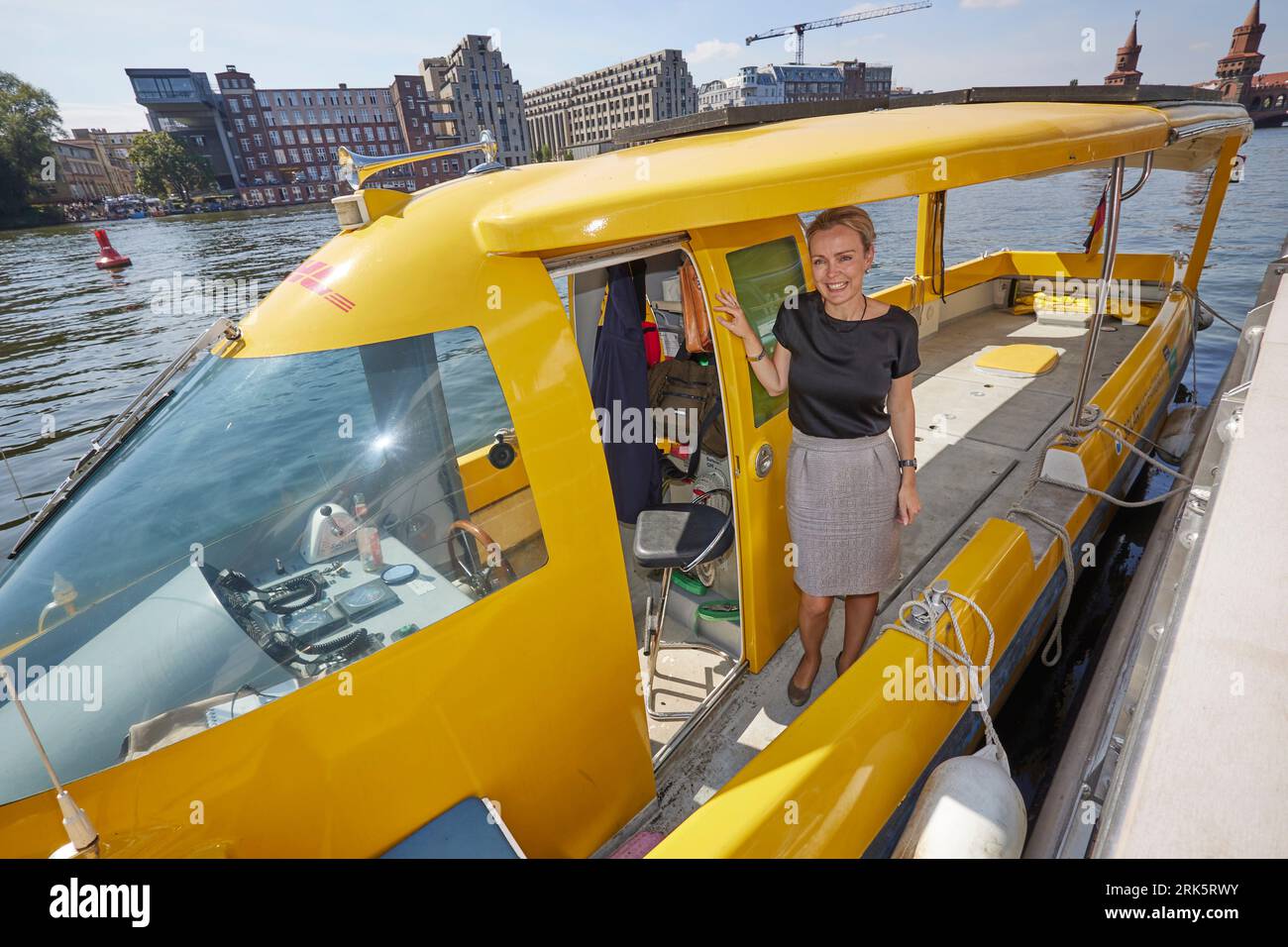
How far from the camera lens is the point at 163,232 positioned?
148ft

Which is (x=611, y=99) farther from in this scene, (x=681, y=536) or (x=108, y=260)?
(x=681, y=536)

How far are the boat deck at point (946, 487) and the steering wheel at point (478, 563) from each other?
1.38 metres

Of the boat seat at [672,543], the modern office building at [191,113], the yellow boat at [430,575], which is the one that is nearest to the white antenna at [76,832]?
the yellow boat at [430,575]

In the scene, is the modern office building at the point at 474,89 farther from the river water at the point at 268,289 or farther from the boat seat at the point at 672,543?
the boat seat at the point at 672,543

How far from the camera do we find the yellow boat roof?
1803 mm

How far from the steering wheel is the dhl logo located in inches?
29.9

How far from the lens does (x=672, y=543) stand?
9.57ft

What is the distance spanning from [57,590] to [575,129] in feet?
445

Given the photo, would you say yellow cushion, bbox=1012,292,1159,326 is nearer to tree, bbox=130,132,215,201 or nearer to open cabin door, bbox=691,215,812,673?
A: open cabin door, bbox=691,215,812,673

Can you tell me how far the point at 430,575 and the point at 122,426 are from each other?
1.17 m

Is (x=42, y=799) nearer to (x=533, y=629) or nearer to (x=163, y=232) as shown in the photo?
(x=533, y=629)

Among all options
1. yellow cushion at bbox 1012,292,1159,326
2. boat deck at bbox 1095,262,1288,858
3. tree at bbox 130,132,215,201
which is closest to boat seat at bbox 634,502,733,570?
boat deck at bbox 1095,262,1288,858

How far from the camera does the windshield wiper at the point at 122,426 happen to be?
1953 millimetres
